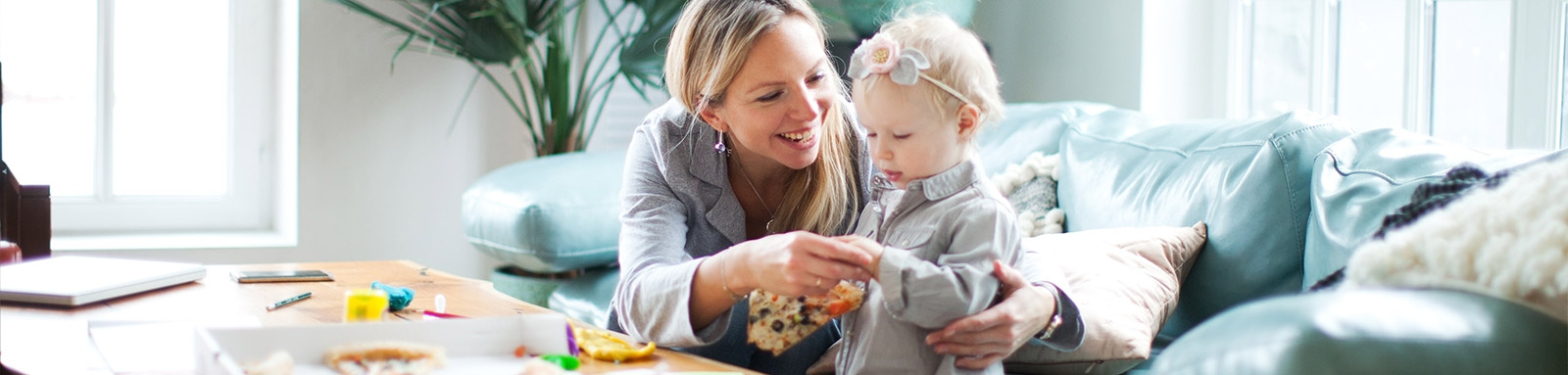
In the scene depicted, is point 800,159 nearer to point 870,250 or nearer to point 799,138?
point 799,138

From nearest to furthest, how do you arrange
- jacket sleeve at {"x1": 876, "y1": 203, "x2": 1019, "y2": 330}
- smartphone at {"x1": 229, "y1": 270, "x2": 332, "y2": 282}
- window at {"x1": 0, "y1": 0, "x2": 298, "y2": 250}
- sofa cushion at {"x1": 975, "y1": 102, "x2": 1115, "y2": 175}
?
jacket sleeve at {"x1": 876, "y1": 203, "x2": 1019, "y2": 330} → smartphone at {"x1": 229, "y1": 270, "x2": 332, "y2": 282} → sofa cushion at {"x1": 975, "y1": 102, "x2": 1115, "y2": 175} → window at {"x1": 0, "y1": 0, "x2": 298, "y2": 250}

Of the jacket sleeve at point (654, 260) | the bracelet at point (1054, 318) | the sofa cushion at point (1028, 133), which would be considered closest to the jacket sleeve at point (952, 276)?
the bracelet at point (1054, 318)

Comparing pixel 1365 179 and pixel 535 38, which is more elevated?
pixel 535 38

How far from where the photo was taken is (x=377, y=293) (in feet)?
4.15

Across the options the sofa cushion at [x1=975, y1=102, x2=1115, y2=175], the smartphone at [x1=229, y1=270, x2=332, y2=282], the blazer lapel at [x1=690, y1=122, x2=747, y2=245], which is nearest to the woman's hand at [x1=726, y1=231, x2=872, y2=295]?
the blazer lapel at [x1=690, y1=122, x2=747, y2=245]

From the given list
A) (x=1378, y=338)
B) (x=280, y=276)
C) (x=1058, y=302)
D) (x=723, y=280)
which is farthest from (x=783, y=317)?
(x=280, y=276)

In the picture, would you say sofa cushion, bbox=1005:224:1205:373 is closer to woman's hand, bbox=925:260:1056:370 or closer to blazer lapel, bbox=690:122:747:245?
woman's hand, bbox=925:260:1056:370

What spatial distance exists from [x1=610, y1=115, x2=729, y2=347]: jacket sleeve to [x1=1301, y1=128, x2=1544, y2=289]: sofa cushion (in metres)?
0.77

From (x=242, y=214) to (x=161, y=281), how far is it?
205 centimetres

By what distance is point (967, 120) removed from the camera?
1.25m

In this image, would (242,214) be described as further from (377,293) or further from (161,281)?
(377,293)

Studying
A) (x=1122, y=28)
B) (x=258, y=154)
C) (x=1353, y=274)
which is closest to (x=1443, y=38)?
(x=1122, y=28)

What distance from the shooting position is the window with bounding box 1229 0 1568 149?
2234 mm

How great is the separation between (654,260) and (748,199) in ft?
0.87
